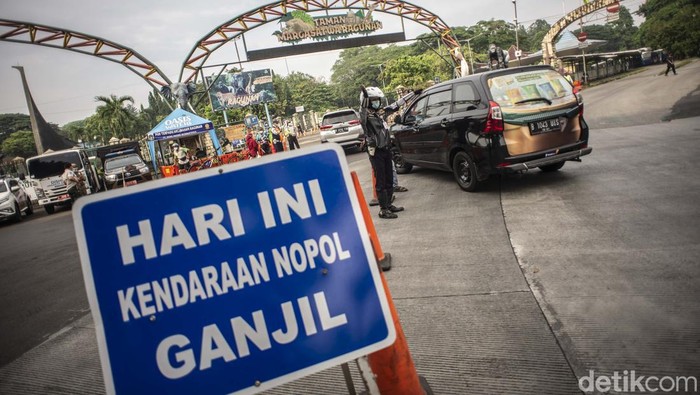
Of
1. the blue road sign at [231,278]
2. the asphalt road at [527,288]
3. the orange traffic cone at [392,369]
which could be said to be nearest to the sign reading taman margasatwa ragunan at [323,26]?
the asphalt road at [527,288]

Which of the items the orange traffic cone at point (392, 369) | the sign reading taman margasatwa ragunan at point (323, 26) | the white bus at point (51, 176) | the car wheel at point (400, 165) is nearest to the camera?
the orange traffic cone at point (392, 369)

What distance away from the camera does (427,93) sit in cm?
662

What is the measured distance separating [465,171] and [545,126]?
131 centimetres

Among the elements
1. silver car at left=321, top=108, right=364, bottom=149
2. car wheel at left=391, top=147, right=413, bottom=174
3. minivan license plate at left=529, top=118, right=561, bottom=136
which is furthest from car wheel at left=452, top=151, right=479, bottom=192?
silver car at left=321, top=108, right=364, bottom=149

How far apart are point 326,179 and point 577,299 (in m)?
2.14

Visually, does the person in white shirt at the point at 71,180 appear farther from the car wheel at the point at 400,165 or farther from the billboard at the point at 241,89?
the billboard at the point at 241,89

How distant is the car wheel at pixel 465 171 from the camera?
562 centimetres

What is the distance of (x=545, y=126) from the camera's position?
5.09 meters

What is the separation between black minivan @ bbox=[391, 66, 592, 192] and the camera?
504 centimetres

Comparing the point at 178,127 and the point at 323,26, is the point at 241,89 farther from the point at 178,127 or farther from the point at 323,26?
the point at 178,127

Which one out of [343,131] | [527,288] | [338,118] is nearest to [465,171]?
[527,288]

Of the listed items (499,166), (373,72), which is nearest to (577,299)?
(499,166)

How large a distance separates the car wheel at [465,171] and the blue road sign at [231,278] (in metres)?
4.50

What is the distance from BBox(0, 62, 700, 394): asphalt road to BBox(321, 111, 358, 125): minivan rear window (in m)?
9.39
